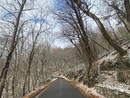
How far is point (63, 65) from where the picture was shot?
113000 millimetres

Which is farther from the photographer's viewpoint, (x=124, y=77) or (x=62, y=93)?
(x=62, y=93)

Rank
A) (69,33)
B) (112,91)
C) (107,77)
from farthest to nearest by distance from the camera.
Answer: (69,33)
(107,77)
(112,91)

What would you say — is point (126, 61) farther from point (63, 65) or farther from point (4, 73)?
point (63, 65)

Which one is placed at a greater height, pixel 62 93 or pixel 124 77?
pixel 124 77

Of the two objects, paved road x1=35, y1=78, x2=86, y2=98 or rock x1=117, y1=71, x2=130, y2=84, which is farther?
paved road x1=35, y1=78, x2=86, y2=98

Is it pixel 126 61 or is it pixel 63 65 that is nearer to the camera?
pixel 126 61

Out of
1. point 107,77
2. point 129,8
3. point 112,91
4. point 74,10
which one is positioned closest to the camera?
point 112,91

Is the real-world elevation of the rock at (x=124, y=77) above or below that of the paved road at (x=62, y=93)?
above

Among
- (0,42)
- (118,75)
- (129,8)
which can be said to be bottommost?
(118,75)

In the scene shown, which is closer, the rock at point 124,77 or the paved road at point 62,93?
the rock at point 124,77

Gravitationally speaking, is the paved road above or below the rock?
below

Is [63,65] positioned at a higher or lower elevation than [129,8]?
higher

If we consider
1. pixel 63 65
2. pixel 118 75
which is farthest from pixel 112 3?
pixel 63 65

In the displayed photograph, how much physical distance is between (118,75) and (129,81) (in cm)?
173
